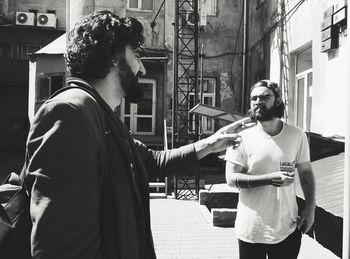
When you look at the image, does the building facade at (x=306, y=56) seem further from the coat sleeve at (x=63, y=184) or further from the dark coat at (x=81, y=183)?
the coat sleeve at (x=63, y=184)

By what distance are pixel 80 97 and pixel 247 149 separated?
184 centimetres

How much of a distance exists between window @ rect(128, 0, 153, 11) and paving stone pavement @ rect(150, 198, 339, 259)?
11.9 metres

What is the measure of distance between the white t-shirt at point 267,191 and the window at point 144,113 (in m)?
17.4

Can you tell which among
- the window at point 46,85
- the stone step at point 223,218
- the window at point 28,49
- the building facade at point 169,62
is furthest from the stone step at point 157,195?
the window at point 28,49

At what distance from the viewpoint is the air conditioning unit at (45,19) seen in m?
25.2

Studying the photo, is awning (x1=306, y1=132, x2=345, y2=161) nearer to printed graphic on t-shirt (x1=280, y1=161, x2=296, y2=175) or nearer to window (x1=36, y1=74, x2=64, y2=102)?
printed graphic on t-shirt (x1=280, y1=161, x2=296, y2=175)

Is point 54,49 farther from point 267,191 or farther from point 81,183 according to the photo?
point 81,183

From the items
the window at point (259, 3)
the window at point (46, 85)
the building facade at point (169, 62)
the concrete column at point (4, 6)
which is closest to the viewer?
the window at point (259, 3)

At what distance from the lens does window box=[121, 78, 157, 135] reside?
20.7 m

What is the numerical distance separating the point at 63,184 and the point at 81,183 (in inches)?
2.5

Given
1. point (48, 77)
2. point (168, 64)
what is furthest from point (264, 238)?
point (48, 77)

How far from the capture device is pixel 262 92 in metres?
3.44

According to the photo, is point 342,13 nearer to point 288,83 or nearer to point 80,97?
point 288,83

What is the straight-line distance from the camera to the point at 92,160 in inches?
65.3
